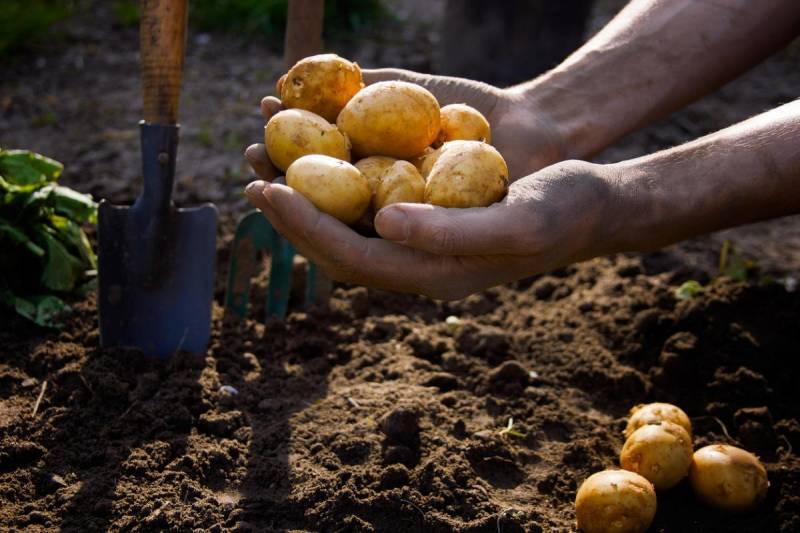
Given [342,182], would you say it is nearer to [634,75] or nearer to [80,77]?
[634,75]

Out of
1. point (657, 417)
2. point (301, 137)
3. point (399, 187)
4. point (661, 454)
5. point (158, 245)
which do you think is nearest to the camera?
point (399, 187)

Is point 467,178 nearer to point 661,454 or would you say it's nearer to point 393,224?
point 393,224

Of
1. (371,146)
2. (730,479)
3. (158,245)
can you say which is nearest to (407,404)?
(371,146)

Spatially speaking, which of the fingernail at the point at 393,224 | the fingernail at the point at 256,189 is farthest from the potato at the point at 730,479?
the fingernail at the point at 256,189

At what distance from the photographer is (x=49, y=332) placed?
3059 mm

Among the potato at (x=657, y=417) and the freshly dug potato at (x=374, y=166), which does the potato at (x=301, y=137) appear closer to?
the freshly dug potato at (x=374, y=166)

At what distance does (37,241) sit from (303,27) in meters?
1.29

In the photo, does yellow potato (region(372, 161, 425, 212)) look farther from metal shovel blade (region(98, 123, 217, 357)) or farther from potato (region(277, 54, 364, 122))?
metal shovel blade (region(98, 123, 217, 357))

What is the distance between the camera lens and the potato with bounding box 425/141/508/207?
2.15 metres

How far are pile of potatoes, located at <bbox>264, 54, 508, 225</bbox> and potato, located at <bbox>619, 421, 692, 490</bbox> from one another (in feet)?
2.94

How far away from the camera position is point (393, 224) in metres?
1.99

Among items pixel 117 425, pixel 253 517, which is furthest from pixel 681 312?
pixel 117 425

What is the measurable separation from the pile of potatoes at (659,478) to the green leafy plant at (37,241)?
1.99 meters

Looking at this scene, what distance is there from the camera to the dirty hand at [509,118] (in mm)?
2883
